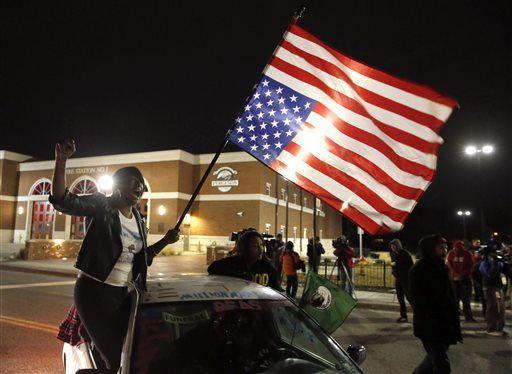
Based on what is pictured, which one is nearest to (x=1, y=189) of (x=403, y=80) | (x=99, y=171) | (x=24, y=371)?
(x=99, y=171)

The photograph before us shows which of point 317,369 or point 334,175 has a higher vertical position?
point 334,175

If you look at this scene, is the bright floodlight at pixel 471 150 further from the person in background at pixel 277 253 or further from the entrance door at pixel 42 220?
the entrance door at pixel 42 220

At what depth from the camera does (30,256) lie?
25188 millimetres

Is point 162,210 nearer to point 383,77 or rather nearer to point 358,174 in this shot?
point 358,174

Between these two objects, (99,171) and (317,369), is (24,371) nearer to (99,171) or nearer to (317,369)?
(317,369)

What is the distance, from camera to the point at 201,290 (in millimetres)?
3225

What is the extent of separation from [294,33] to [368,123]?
1357mm

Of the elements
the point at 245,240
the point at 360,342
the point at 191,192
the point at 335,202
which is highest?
the point at 191,192

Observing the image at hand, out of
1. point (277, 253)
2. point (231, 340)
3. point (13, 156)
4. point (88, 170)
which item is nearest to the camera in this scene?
point (231, 340)

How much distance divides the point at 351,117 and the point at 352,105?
139 mm

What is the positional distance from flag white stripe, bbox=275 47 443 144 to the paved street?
11.0 feet

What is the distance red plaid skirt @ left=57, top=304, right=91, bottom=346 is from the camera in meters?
3.31

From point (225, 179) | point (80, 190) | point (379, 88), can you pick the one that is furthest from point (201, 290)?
point (80, 190)

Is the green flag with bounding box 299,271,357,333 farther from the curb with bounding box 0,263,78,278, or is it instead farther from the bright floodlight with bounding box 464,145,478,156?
the bright floodlight with bounding box 464,145,478,156
